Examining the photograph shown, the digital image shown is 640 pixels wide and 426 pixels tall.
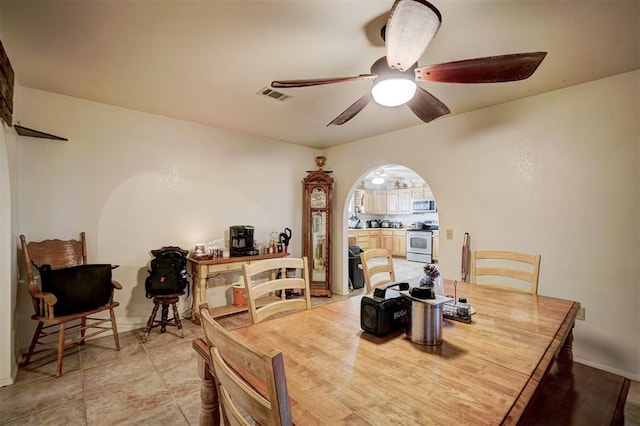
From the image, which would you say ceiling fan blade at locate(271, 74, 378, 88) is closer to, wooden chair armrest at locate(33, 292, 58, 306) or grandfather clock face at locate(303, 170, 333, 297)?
wooden chair armrest at locate(33, 292, 58, 306)

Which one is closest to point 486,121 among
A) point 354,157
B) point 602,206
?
point 602,206

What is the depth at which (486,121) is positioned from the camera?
303cm

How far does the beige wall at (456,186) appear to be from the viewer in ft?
7.66

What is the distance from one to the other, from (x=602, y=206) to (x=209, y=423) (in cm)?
325

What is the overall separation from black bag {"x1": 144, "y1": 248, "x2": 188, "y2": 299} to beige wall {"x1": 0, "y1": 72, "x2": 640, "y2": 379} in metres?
0.44

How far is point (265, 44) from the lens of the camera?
1902 millimetres

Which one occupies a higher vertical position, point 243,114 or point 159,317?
point 243,114

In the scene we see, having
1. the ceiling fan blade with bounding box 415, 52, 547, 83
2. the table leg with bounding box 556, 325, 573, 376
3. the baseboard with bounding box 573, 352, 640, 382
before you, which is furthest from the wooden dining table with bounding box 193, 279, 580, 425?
the baseboard with bounding box 573, 352, 640, 382

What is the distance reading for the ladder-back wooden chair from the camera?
2.26 meters

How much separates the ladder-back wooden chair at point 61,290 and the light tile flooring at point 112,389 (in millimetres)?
157

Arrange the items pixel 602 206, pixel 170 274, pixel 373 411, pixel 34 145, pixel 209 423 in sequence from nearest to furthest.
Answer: pixel 373 411
pixel 209 423
pixel 602 206
pixel 34 145
pixel 170 274

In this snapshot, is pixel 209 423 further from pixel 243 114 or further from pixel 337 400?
pixel 243 114

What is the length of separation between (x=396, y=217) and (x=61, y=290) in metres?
8.18

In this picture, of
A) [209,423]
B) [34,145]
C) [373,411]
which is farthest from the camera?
[34,145]
